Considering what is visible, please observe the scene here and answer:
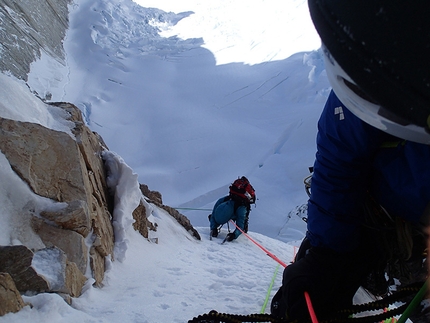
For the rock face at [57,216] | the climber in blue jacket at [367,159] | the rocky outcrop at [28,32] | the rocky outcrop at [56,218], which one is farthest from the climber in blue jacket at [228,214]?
the rocky outcrop at [28,32]

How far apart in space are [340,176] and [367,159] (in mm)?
103

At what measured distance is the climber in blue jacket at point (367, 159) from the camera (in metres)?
0.60

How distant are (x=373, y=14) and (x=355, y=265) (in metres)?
0.99

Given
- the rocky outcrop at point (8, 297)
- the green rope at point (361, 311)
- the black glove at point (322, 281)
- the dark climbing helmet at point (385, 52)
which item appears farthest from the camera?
the rocky outcrop at point (8, 297)

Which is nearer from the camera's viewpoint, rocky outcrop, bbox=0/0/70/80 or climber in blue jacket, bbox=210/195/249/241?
climber in blue jacket, bbox=210/195/249/241

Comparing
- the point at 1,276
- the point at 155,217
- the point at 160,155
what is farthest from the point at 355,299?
the point at 160,155

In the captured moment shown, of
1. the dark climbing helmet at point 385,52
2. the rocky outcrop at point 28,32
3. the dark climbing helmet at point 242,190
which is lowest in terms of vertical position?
the dark climbing helmet at point 385,52

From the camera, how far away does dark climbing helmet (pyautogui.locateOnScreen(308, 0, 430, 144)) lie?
0.58 metres

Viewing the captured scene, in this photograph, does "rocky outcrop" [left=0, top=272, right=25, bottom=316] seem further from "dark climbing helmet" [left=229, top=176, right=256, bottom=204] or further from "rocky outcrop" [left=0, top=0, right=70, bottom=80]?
"rocky outcrop" [left=0, top=0, right=70, bottom=80]

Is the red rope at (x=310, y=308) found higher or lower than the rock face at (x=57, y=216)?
lower

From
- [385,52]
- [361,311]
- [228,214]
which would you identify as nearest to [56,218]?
[361,311]

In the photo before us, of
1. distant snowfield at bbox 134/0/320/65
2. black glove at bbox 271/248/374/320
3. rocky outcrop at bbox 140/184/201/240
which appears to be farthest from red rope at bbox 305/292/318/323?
distant snowfield at bbox 134/0/320/65

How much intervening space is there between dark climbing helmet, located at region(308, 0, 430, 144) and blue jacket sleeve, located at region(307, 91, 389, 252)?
0.40 metres

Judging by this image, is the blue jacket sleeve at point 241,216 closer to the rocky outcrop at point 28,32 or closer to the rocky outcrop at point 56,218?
the rocky outcrop at point 56,218
